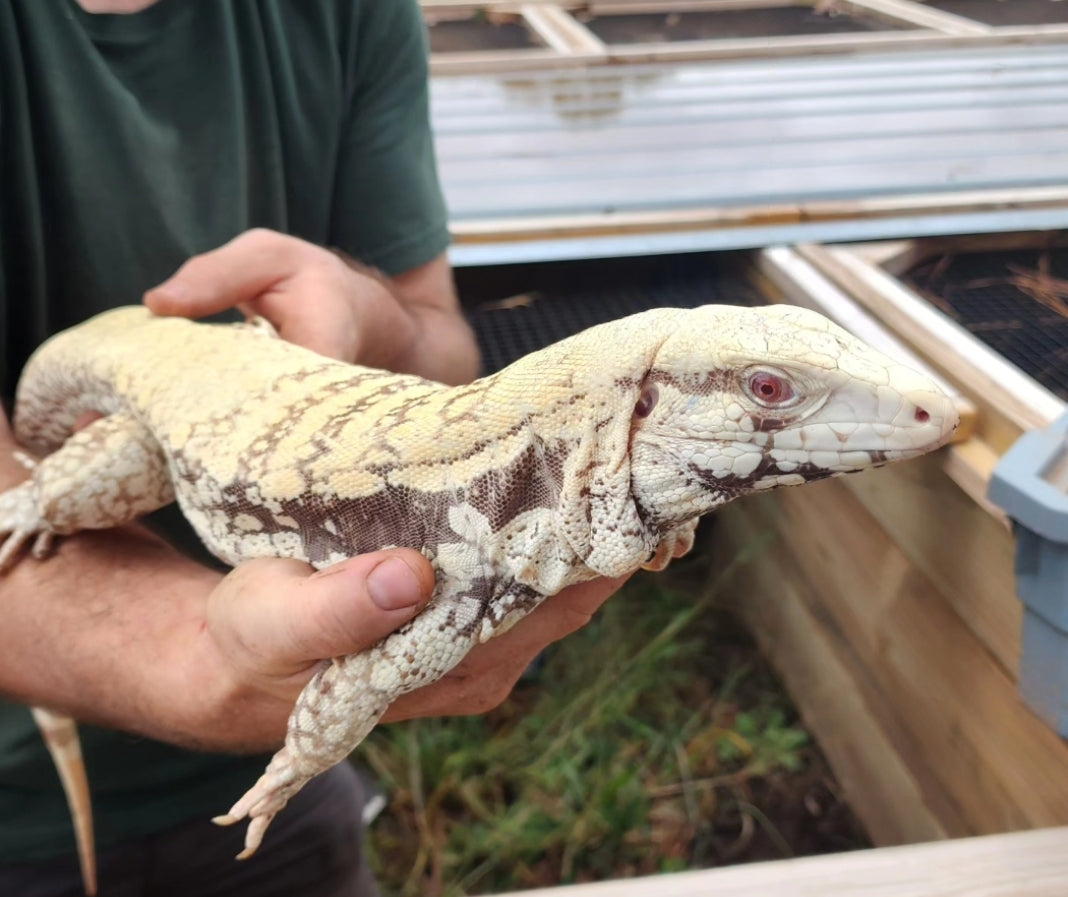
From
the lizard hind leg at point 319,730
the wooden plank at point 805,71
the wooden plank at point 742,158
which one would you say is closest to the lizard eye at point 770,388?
the lizard hind leg at point 319,730

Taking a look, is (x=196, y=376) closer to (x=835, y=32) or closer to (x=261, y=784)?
(x=261, y=784)

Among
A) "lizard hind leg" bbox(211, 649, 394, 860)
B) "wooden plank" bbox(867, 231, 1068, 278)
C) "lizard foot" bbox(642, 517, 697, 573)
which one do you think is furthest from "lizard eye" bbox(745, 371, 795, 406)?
"wooden plank" bbox(867, 231, 1068, 278)

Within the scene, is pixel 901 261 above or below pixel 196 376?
below

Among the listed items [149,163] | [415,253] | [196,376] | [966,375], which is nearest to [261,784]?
[196,376]

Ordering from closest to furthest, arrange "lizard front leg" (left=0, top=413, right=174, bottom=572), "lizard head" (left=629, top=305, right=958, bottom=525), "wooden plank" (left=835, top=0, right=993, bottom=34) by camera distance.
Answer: "lizard head" (left=629, top=305, right=958, bottom=525) → "lizard front leg" (left=0, top=413, right=174, bottom=572) → "wooden plank" (left=835, top=0, right=993, bottom=34)

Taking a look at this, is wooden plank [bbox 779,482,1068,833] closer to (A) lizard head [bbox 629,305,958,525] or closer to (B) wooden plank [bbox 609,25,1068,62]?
(A) lizard head [bbox 629,305,958,525]

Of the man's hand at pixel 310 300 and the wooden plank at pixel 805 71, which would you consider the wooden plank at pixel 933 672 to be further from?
the wooden plank at pixel 805 71
